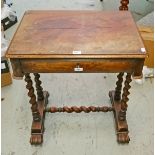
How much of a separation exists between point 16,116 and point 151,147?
1011 mm

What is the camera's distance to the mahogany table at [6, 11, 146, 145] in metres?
1.36

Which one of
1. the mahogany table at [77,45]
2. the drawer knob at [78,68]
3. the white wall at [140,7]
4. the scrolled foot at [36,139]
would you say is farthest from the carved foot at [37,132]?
the white wall at [140,7]

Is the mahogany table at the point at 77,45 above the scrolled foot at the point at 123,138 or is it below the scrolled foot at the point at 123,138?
above

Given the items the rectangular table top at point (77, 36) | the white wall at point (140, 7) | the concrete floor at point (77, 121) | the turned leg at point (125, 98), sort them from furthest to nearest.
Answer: the white wall at point (140, 7)
the concrete floor at point (77, 121)
the turned leg at point (125, 98)
the rectangular table top at point (77, 36)

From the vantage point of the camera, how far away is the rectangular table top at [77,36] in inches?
53.5

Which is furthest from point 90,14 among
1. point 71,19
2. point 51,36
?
point 51,36

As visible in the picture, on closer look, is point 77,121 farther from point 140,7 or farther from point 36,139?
point 140,7

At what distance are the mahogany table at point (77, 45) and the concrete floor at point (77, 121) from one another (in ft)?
0.92

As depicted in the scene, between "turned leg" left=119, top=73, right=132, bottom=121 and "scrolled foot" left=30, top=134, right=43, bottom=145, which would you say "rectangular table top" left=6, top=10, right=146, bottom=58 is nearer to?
"turned leg" left=119, top=73, right=132, bottom=121

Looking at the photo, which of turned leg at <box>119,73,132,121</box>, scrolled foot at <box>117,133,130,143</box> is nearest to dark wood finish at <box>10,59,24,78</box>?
turned leg at <box>119,73,132,121</box>

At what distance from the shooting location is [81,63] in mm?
1393

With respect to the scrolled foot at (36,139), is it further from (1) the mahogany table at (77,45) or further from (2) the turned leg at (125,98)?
(2) the turned leg at (125,98)

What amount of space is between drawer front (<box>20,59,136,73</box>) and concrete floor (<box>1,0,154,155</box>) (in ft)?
2.02

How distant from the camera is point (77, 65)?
140 cm
